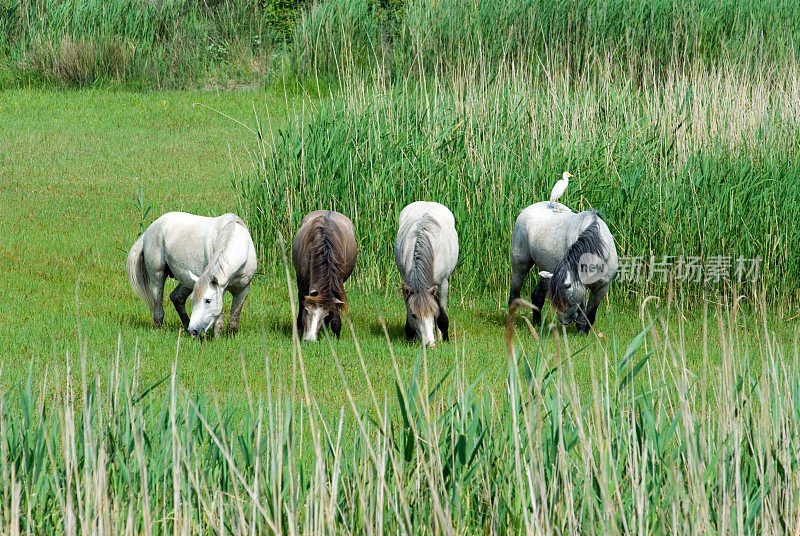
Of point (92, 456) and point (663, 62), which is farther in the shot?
point (663, 62)

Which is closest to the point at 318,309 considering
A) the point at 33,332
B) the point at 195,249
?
the point at 195,249

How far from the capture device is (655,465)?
3.81 meters

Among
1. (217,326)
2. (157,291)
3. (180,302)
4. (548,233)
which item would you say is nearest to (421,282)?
(548,233)

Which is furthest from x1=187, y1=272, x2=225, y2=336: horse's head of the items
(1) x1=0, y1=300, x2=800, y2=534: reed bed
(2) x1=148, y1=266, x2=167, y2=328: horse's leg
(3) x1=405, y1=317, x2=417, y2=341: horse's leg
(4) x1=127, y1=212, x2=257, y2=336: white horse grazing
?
(1) x1=0, y1=300, x2=800, y2=534: reed bed

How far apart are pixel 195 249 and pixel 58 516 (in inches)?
188

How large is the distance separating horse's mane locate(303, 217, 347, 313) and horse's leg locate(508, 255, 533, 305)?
192 cm

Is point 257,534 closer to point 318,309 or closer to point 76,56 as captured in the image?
point 318,309

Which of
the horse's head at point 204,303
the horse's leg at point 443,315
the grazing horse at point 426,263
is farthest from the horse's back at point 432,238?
the horse's head at point 204,303

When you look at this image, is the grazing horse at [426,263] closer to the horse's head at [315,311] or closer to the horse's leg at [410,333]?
the horse's leg at [410,333]

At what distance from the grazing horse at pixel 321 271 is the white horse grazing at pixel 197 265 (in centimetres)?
49

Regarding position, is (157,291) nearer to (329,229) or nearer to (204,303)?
(204,303)

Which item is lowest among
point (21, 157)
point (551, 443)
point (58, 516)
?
point (21, 157)

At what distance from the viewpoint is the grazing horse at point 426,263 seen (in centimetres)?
780

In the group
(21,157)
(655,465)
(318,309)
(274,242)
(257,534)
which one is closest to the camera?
(257,534)
